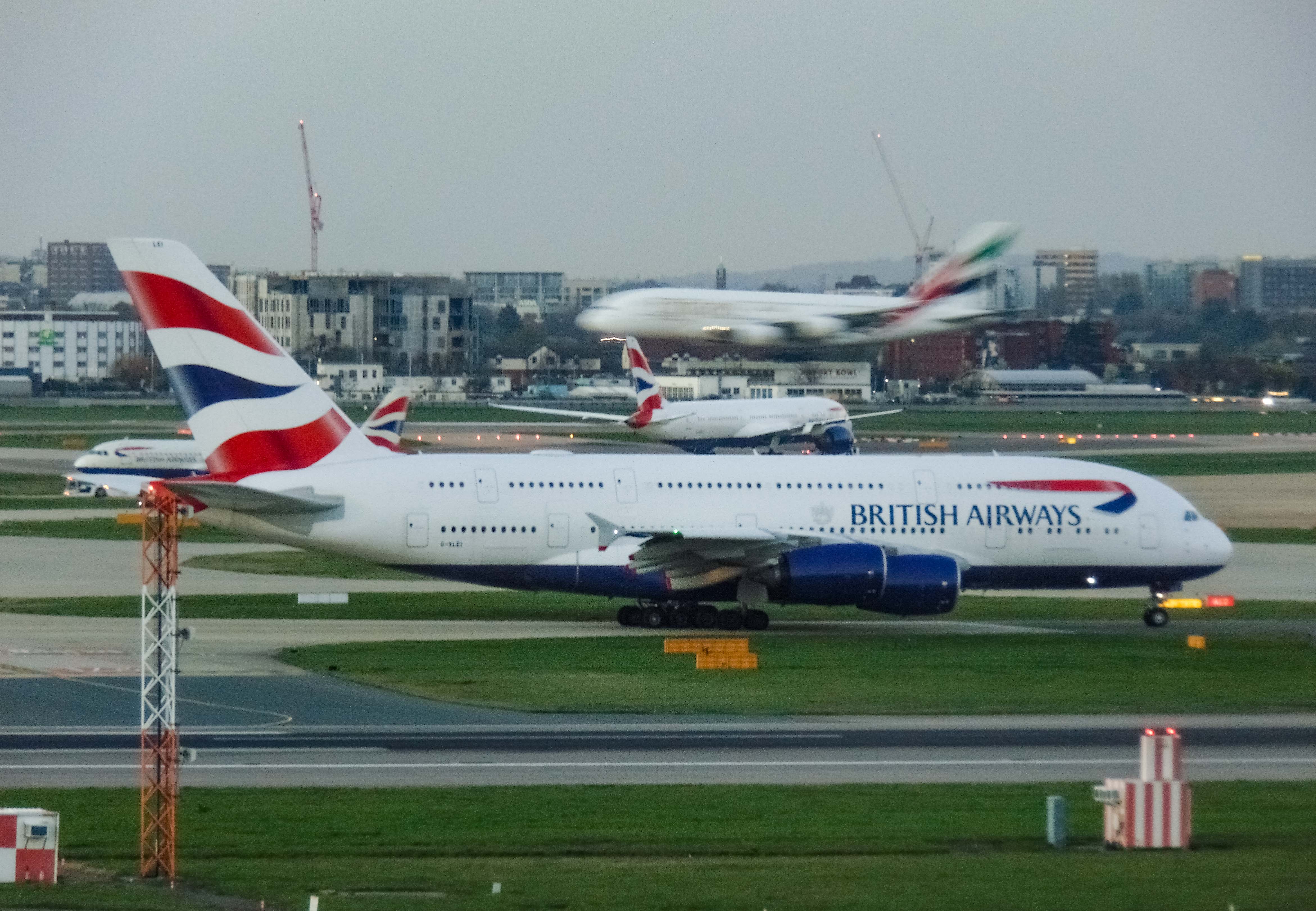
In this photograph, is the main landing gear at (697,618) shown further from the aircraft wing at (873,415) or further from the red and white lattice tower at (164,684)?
the aircraft wing at (873,415)

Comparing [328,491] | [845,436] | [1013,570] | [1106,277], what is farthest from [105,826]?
[1106,277]

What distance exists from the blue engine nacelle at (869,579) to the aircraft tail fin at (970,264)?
18.4 ft

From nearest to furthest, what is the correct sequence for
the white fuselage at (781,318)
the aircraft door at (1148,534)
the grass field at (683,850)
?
the grass field at (683,850) < the white fuselage at (781,318) < the aircraft door at (1148,534)

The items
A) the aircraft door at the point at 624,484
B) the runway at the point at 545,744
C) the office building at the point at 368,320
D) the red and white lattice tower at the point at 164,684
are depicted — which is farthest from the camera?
the office building at the point at 368,320

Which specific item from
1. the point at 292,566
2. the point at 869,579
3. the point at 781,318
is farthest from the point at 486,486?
the point at 292,566

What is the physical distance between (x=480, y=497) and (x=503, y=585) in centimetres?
206

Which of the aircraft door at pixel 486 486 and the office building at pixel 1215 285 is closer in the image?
the aircraft door at pixel 486 486

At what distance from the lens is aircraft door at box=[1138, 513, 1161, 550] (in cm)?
4241

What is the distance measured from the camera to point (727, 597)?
1597 inches

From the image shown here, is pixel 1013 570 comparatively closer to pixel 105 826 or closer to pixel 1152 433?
pixel 105 826

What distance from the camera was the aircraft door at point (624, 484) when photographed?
4078cm

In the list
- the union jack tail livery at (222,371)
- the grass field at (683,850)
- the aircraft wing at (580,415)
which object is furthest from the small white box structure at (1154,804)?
the aircraft wing at (580,415)

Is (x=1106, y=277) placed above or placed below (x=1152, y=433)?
above

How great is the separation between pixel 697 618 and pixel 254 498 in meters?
10.2
